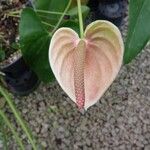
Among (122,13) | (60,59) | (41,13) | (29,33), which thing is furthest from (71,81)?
(122,13)

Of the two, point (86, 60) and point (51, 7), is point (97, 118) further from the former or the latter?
point (86, 60)

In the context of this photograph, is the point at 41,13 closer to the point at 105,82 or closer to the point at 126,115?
the point at 105,82

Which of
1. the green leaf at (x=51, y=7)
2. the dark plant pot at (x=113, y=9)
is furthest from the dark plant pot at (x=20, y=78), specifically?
the dark plant pot at (x=113, y=9)

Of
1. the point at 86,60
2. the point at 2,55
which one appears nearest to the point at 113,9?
the point at 2,55

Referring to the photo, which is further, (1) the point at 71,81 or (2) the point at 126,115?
(2) the point at 126,115

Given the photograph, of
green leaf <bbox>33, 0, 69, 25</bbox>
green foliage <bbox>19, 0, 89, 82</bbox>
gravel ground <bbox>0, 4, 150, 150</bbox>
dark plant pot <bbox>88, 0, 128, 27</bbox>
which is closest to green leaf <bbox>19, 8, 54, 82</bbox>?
green foliage <bbox>19, 0, 89, 82</bbox>
